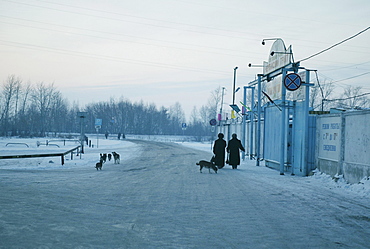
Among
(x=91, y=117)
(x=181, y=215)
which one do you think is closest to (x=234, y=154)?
(x=181, y=215)

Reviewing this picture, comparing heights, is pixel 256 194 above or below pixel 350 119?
below

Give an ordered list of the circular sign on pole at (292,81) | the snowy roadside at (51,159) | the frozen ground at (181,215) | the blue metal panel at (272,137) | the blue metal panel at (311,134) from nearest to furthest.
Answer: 1. the frozen ground at (181,215)
2. the circular sign on pole at (292,81)
3. the blue metal panel at (311,134)
4. the blue metal panel at (272,137)
5. the snowy roadside at (51,159)

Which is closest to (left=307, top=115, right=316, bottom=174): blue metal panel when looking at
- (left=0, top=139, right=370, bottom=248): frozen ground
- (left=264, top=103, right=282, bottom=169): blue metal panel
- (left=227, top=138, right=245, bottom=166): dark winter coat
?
(left=264, top=103, right=282, bottom=169): blue metal panel

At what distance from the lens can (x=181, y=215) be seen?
753 centimetres

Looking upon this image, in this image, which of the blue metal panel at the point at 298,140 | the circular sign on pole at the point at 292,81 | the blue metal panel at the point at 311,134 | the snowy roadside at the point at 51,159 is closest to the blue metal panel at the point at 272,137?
the blue metal panel at the point at 298,140

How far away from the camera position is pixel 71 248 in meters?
5.24

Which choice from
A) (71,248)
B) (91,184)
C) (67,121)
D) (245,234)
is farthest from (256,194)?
(67,121)

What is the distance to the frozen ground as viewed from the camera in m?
5.72

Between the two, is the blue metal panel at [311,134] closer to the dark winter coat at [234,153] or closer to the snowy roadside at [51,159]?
the dark winter coat at [234,153]

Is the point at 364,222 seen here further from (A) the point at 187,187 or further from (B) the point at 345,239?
(A) the point at 187,187

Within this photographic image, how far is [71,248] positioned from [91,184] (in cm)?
701

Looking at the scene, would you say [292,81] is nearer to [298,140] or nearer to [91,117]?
[298,140]

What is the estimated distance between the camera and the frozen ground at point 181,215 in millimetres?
5723

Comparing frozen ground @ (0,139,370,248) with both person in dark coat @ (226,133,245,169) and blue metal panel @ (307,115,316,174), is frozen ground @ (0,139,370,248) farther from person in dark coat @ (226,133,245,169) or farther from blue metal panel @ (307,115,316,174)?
person in dark coat @ (226,133,245,169)
